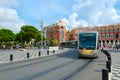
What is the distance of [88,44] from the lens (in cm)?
2422

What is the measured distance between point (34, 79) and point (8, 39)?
10085 centimetres

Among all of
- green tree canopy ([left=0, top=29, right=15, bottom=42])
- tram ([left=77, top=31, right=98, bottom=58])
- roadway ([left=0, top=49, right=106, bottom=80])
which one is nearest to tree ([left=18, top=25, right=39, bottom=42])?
green tree canopy ([left=0, top=29, right=15, bottom=42])

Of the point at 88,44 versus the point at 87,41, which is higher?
the point at 87,41

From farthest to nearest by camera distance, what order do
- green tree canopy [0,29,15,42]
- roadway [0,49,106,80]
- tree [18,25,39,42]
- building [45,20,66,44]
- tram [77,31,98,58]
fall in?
building [45,20,66,44]
green tree canopy [0,29,15,42]
tree [18,25,39,42]
tram [77,31,98,58]
roadway [0,49,106,80]

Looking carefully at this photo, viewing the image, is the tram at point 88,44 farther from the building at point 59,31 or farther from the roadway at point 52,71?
the building at point 59,31

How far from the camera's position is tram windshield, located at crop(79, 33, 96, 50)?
24.0 metres

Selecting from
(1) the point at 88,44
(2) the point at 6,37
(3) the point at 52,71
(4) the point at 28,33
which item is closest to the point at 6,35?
(2) the point at 6,37

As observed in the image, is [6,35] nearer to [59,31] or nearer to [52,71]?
[59,31]

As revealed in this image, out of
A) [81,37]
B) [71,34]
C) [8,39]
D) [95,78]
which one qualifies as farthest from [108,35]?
[95,78]

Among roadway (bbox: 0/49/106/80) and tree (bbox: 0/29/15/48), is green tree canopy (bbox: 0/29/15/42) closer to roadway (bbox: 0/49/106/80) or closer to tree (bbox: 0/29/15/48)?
tree (bbox: 0/29/15/48)

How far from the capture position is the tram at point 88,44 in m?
23.9

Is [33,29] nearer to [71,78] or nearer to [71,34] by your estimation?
[71,34]

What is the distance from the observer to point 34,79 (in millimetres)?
10469

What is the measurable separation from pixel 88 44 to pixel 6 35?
294 ft
